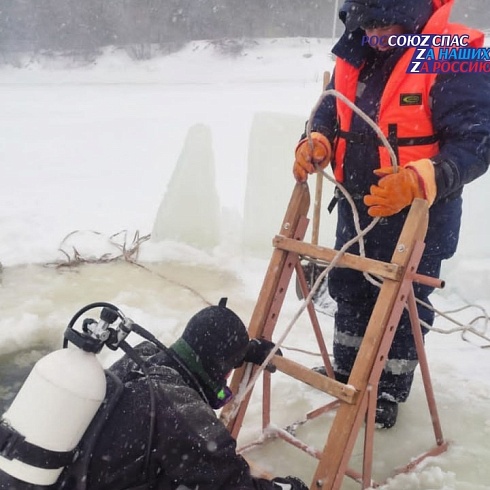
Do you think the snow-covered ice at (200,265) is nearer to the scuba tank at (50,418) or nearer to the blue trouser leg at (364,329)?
the blue trouser leg at (364,329)

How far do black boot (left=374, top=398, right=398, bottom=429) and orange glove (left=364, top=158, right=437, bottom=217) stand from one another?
3.57ft

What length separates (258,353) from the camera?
200 centimetres

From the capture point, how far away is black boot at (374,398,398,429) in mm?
2551

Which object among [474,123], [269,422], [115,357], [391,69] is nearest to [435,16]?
[391,69]

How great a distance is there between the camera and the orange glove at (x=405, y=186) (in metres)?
1.78

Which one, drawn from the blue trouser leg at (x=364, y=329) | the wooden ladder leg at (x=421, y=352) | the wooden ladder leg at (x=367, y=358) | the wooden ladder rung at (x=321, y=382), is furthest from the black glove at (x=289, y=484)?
the blue trouser leg at (x=364, y=329)

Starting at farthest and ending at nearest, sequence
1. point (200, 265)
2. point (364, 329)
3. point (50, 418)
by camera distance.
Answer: point (200, 265) → point (364, 329) → point (50, 418)

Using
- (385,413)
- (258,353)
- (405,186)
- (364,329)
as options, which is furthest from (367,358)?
(385,413)

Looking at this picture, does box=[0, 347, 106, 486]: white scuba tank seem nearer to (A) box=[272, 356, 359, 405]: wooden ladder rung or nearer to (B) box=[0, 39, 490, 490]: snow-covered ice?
(A) box=[272, 356, 359, 405]: wooden ladder rung

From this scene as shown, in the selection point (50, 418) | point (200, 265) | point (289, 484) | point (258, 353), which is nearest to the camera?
point (50, 418)

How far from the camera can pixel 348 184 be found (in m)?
2.29

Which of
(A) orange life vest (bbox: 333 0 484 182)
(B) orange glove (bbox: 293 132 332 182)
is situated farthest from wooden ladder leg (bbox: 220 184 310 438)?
(A) orange life vest (bbox: 333 0 484 182)

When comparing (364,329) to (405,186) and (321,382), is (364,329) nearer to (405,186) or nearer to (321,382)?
(321,382)

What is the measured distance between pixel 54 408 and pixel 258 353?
31.5 inches
